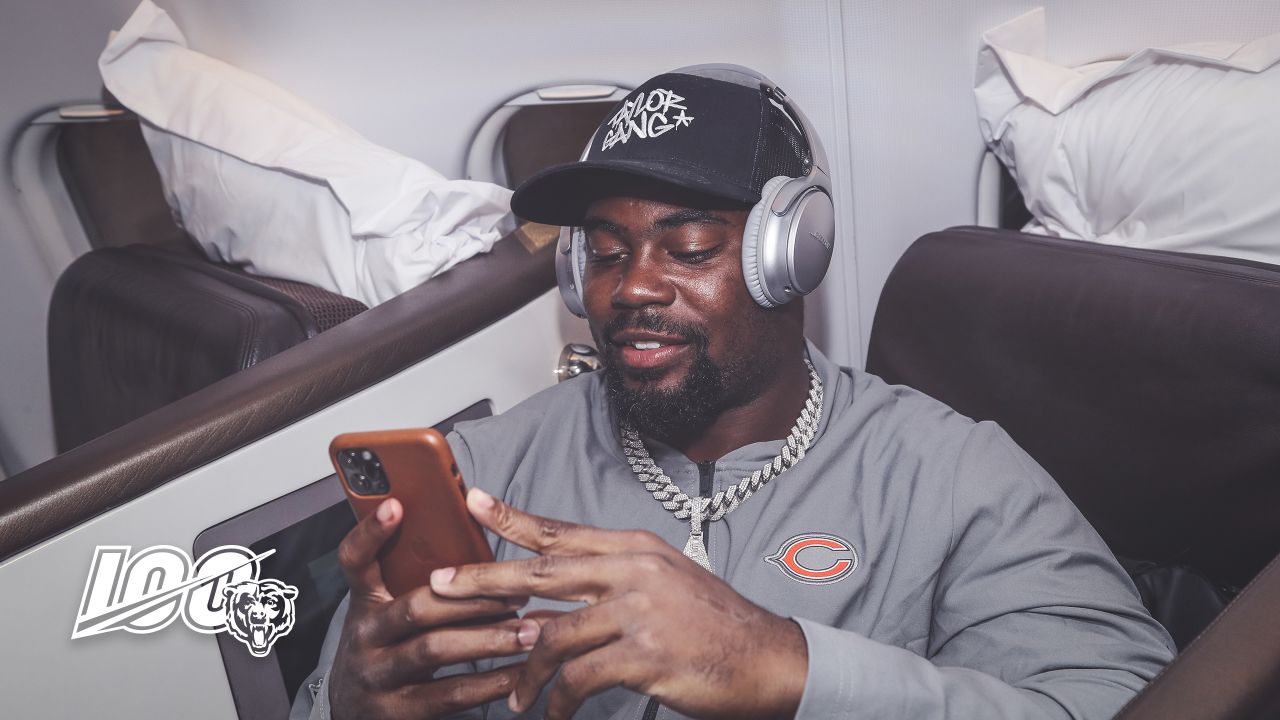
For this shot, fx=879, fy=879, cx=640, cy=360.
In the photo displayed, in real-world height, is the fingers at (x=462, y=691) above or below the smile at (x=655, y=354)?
below

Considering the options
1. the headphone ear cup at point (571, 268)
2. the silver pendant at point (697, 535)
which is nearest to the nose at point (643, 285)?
the headphone ear cup at point (571, 268)

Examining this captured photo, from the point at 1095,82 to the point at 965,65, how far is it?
0.21 meters

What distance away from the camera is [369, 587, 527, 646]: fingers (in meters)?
0.66

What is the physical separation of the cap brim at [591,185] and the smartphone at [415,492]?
403 mm

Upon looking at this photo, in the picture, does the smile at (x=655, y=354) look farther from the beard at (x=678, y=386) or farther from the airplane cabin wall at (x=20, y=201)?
the airplane cabin wall at (x=20, y=201)

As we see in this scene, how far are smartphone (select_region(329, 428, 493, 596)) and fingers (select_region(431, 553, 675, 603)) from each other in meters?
0.05

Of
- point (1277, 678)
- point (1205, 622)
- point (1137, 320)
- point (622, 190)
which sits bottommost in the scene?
point (1205, 622)

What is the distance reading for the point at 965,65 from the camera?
1296 mm

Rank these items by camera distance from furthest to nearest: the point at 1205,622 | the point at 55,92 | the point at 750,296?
the point at 55,92
the point at 750,296
the point at 1205,622

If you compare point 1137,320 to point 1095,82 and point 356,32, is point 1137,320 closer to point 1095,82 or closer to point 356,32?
point 1095,82

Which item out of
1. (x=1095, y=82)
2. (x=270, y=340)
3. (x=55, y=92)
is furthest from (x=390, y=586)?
(x=55, y=92)

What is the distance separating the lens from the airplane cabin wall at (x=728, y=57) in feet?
4.18

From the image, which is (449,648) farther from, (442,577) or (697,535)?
(697,535)

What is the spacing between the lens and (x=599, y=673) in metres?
0.61
